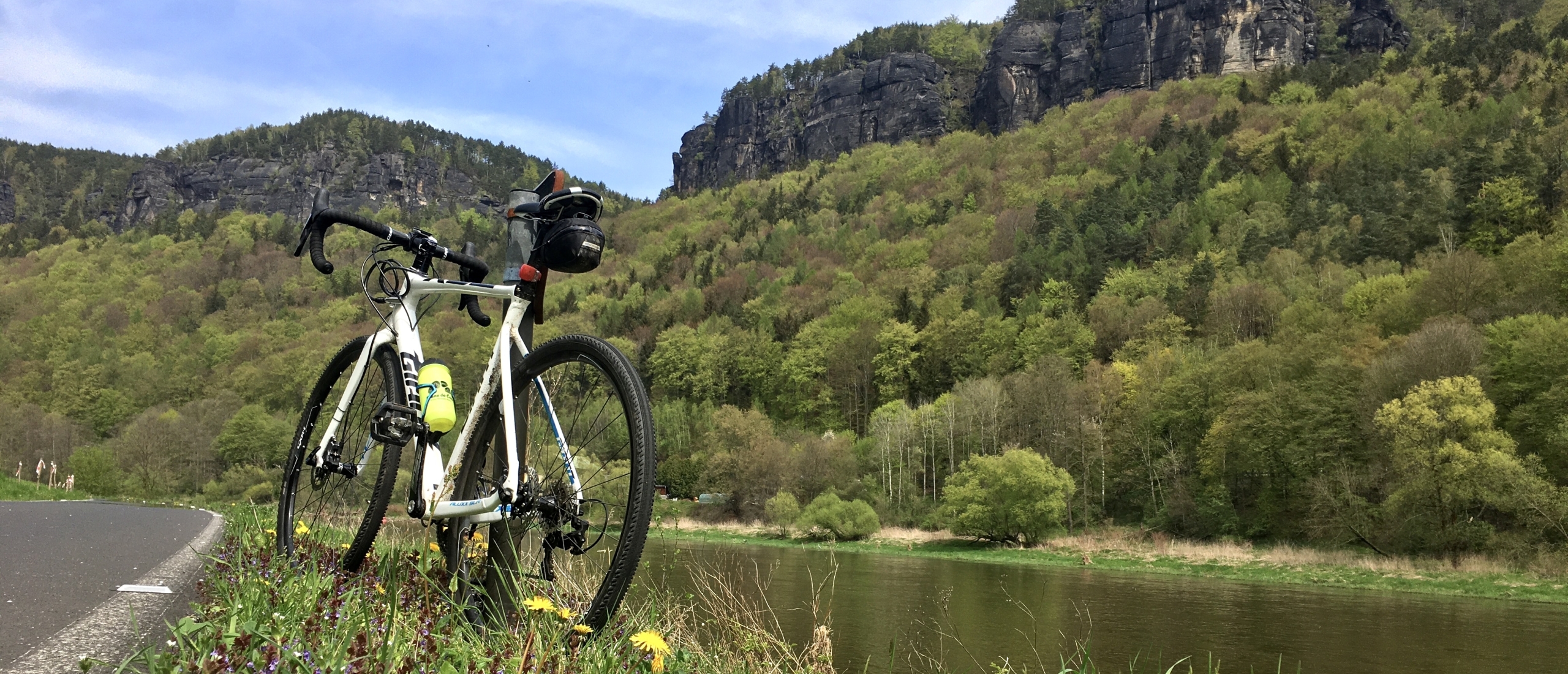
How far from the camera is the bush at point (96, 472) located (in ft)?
168

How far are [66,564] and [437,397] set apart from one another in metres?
2.84

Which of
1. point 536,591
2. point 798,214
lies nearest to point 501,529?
point 536,591

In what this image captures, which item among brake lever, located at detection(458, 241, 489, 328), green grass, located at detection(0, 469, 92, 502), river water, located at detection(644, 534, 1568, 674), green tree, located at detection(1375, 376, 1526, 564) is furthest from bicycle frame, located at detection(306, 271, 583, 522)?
green tree, located at detection(1375, 376, 1526, 564)

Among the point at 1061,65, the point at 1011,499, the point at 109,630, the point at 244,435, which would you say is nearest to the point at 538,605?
the point at 109,630

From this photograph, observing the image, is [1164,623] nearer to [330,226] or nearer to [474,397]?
[474,397]

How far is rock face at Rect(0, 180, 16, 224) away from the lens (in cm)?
17938

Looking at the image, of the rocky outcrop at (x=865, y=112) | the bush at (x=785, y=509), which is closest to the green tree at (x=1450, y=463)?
the bush at (x=785, y=509)

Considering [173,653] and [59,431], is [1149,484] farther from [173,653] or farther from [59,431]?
[59,431]

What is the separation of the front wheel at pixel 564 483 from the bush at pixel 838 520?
51.4 metres

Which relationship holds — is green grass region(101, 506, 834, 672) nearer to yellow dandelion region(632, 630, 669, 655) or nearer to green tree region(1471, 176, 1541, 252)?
yellow dandelion region(632, 630, 669, 655)

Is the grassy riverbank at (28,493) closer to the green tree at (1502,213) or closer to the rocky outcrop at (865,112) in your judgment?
the green tree at (1502,213)

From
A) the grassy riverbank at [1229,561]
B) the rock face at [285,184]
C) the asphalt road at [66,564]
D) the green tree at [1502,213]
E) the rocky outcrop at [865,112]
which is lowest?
the grassy riverbank at [1229,561]

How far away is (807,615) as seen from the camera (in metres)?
22.0

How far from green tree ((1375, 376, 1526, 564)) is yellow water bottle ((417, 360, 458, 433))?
143 feet
